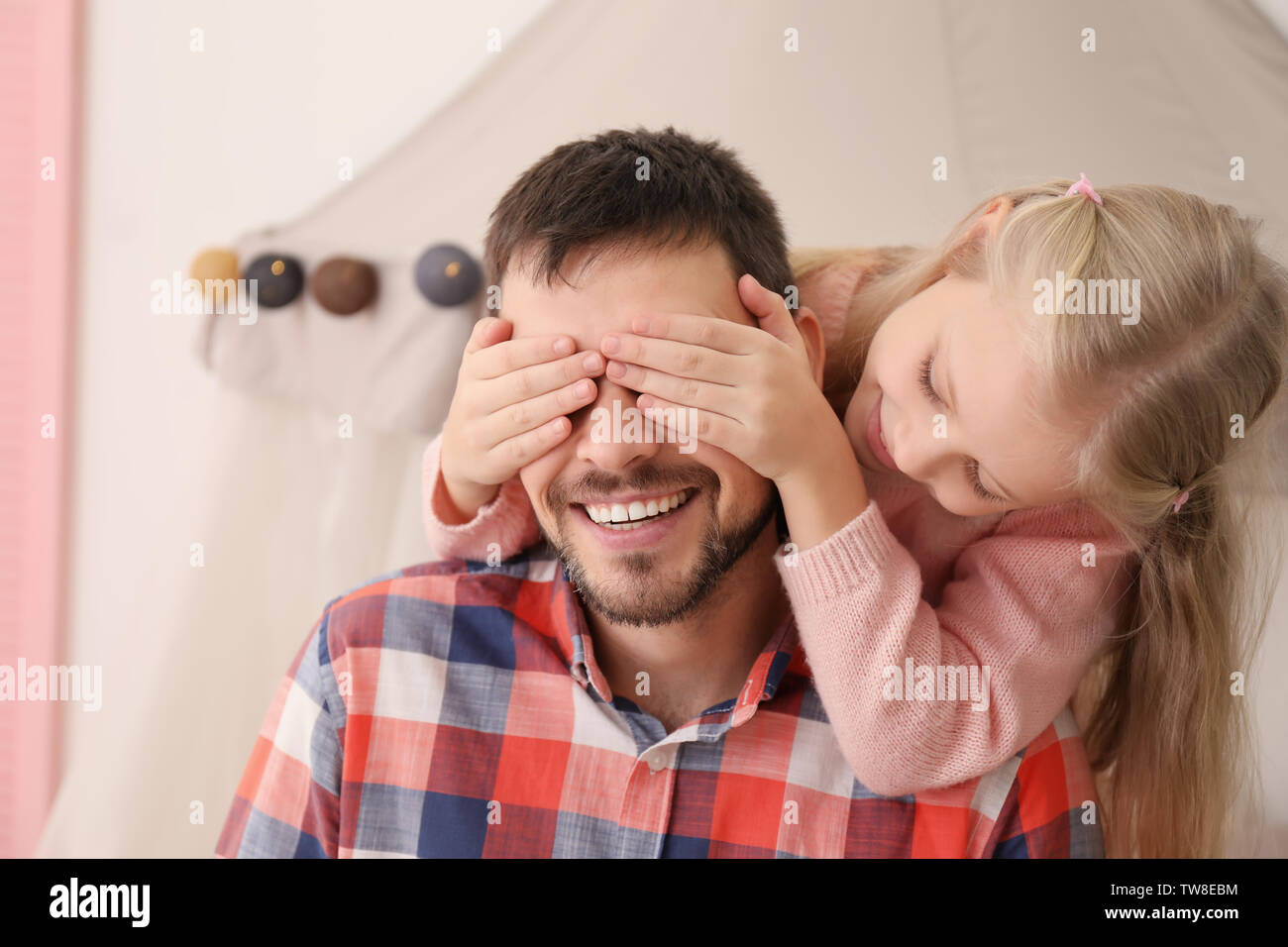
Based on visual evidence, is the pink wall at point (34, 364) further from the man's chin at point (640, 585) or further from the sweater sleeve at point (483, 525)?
the man's chin at point (640, 585)

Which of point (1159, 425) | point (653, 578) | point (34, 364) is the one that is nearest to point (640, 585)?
point (653, 578)

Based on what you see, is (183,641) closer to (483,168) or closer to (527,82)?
(483,168)

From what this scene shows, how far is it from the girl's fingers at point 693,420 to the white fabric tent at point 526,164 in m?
0.57

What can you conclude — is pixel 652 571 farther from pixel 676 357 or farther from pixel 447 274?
pixel 447 274

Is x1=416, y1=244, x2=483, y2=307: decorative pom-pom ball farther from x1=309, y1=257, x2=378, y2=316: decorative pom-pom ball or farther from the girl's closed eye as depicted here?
the girl's closed eye

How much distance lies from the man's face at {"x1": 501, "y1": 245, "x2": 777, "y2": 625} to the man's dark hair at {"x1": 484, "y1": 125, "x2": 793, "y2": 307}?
0.02m

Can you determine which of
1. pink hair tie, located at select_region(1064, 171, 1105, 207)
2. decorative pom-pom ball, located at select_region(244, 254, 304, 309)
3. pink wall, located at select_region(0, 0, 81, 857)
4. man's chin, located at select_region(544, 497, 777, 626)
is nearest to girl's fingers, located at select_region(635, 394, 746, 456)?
man's chin, located at select_region(544, 497, 777, 626)

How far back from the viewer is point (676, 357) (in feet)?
2.99

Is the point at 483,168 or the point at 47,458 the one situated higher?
the point at 483,168

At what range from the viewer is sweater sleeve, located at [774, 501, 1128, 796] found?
98cm
